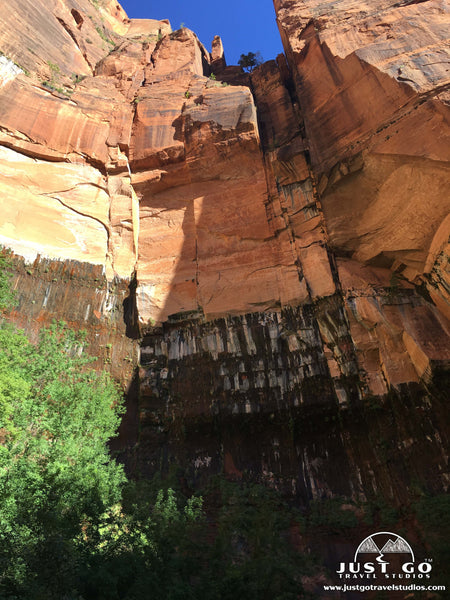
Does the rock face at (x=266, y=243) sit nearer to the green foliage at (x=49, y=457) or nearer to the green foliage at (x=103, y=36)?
the green foliage at (x=49, y=457)

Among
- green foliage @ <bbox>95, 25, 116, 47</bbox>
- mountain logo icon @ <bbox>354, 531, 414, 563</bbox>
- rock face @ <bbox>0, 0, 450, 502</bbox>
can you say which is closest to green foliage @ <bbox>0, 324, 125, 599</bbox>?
rock face @ <bbox>0, 0, 450, 502</bbox>

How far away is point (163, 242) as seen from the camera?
21.1m

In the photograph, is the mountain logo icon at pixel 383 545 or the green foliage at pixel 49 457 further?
the mountain logo icon at pixel 383 545

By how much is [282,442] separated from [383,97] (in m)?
14.8

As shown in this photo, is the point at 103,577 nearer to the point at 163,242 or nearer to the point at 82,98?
the point at 163,242

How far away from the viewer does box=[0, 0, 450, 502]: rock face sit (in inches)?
583

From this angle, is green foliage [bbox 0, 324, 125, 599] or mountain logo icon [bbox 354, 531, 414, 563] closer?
green foliage [bbox 0, 324, 125, 599]

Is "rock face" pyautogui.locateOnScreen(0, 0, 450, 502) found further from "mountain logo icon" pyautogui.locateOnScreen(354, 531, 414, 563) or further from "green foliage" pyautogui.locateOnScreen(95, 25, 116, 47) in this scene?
"green foliage" pyautogui.locateOnScreen(95, 25, 116, 47)

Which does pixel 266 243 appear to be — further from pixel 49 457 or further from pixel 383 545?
pixel 49 457

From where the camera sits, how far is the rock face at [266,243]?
14820 millimetres

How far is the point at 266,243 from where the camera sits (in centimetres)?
1942

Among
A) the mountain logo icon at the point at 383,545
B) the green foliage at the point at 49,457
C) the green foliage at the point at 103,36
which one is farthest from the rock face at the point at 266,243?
the green foliage at the point at 103,36

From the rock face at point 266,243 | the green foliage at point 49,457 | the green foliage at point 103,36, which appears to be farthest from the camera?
the green foliage at point 103,36

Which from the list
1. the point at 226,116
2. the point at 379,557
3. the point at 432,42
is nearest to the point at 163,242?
the point at 226,116
